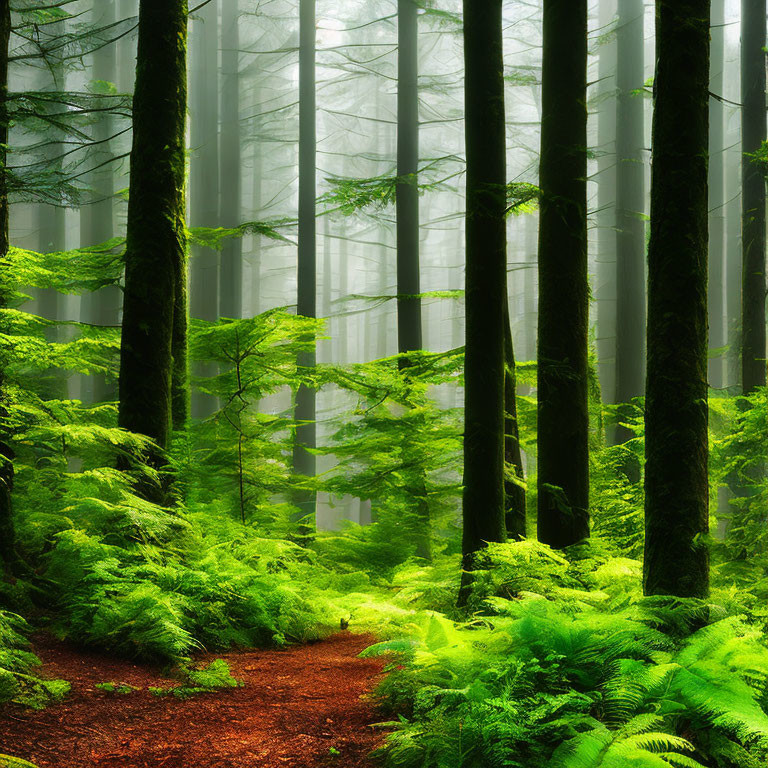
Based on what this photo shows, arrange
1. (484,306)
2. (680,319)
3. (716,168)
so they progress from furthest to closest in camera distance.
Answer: (716,168), (484,306), (680,319)

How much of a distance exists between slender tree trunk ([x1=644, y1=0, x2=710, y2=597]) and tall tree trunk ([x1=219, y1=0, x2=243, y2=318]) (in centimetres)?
1762

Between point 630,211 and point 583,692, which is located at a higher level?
point 630,211

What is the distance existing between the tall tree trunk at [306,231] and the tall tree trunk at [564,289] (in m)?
8.92

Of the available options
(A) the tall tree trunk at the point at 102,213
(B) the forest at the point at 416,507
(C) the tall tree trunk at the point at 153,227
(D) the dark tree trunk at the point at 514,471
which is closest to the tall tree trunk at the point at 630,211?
(B) the forest at the point at 416,507

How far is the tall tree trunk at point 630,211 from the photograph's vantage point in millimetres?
16312

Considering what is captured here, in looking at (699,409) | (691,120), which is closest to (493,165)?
(691,120)

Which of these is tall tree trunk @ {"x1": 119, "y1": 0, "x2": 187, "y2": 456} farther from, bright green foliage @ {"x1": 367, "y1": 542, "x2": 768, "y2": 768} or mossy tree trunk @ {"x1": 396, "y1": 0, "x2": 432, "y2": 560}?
mossy tree trunk @ {"x1": 396, "y1": 0, "x2": 432, "y2": 560}

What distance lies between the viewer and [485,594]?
5.87m

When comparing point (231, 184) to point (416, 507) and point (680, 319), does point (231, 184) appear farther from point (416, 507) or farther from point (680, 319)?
point (680, 319)

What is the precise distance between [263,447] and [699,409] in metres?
7.71

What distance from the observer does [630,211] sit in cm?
1636

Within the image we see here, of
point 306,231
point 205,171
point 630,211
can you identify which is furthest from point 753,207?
point 205,171

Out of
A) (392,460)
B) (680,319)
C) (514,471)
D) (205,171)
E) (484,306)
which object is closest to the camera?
(680,319)

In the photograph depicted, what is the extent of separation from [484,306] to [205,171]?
1807cm
